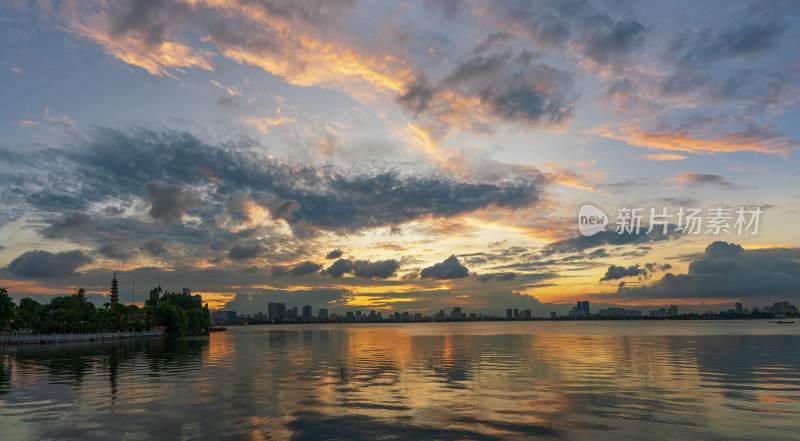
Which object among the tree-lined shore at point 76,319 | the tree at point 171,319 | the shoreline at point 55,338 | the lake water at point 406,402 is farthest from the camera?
the tree at point 171,319

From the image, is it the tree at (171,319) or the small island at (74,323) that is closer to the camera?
the small island at (74,323)

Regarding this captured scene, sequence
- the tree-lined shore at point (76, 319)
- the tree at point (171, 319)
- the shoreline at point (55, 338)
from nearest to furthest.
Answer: the shoreline at point (55, 338), the tree-lined shore at point (76, 319), the tree at point (171, 319)

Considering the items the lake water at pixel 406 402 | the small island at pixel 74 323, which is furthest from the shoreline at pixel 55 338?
the lake water at pixel 406 402

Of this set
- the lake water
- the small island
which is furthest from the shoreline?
the lake water

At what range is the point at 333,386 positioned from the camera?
51.3m

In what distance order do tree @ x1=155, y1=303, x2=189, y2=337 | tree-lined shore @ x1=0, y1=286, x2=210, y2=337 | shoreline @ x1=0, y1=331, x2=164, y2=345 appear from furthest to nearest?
tree @ x1=155, y1=303, x2=189, y2=337 → tree-lined shore @ x1=0, y1=286, x2=210, y2=337 → shoreline @ x1=0, y1=331, x2=164, y2=345

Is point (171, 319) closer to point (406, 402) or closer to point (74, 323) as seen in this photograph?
point (74, 323)

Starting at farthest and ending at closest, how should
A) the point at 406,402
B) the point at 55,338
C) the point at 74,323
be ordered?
the point at 74,323 → the point at 55,338 → the point at 406,402

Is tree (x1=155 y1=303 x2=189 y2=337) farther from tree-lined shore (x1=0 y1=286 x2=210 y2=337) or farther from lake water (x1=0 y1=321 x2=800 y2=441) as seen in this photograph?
lake water (x1=0 y1=321 x2=800 y2=441)

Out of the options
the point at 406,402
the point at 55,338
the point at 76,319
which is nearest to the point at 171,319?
the point at 76,319

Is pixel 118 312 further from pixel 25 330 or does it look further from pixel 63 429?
pixel 63 429

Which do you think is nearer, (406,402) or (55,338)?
(406,402)

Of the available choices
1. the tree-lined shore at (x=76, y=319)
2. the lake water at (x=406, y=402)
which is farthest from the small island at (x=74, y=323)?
the lake water at (x=406, y=402)

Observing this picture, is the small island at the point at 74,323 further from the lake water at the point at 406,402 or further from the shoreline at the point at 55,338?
the lake water at the point at 406,402
